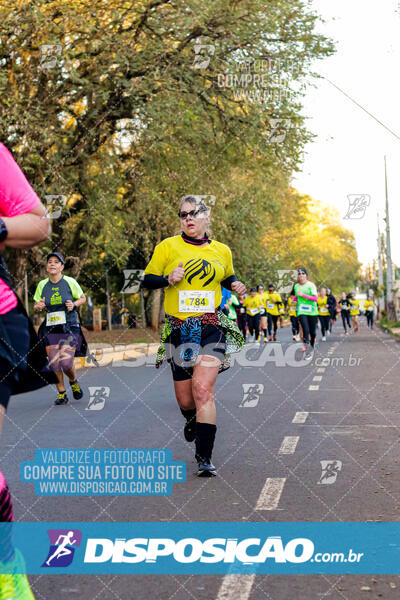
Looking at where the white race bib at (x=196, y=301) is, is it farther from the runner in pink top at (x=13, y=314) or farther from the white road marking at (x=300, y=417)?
the runner in pink top at (x=13, y=314)

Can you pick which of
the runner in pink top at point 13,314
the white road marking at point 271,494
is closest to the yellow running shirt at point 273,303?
the white road marking at point 271,494

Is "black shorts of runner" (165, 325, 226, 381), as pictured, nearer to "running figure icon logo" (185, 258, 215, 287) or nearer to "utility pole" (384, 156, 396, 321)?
"running figure icon logo" (185, 258, 215, 287)

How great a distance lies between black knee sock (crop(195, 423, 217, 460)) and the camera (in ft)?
20.2

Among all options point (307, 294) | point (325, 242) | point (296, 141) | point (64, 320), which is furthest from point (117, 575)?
point (325, 242)

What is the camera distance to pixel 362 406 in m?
10.1

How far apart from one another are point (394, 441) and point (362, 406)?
100 inches

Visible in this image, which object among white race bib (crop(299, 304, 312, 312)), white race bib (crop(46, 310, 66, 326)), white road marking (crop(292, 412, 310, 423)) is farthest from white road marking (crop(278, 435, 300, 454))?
white race bib (crop(299, 304, 312, 312))

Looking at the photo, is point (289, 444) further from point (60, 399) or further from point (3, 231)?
point (3, 231)

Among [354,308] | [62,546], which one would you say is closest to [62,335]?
[62,546]

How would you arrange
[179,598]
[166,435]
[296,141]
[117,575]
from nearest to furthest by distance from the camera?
[179,598], [117,575], [166,435], [296,141]

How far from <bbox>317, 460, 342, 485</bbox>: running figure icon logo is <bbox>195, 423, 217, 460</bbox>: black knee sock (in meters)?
0.77

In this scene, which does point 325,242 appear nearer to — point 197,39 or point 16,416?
point 197,39

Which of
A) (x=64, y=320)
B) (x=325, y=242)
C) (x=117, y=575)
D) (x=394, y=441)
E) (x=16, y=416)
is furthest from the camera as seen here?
(x=325, y=242)

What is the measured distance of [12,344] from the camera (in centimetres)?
272
